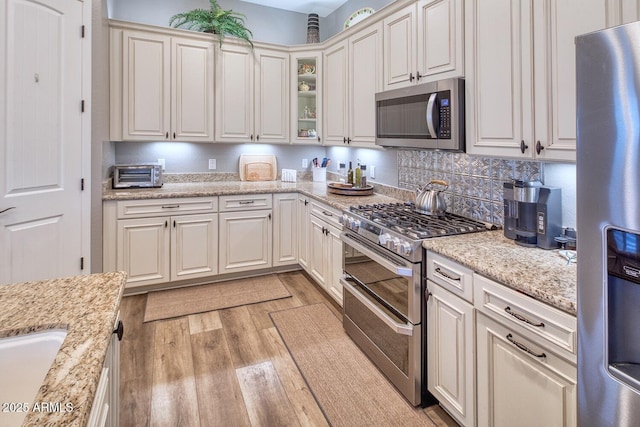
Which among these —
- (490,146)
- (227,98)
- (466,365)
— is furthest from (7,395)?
(227,98)

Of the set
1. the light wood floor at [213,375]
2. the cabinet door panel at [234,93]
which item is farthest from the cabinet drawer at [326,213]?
the cabinet door panel at [234,93]

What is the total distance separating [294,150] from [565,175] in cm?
317

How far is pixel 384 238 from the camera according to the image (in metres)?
2.05

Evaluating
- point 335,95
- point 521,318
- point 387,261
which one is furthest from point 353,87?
point 521,318

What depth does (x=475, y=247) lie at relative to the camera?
1.73 meters

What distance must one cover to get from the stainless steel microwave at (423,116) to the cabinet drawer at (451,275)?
68 cm

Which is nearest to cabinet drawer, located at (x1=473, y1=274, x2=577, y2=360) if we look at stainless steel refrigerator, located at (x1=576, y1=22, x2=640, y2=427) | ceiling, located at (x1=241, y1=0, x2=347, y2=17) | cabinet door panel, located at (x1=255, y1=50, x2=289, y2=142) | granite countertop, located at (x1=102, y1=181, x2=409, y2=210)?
stainless steel refrigerator, located at (x1=576, y1=22, x2=640, y2=427)

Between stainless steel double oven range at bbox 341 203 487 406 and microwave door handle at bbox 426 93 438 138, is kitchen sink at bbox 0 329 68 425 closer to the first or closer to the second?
stainless steel double oven range at bbox 341 203 487 406

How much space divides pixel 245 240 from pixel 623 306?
322cm

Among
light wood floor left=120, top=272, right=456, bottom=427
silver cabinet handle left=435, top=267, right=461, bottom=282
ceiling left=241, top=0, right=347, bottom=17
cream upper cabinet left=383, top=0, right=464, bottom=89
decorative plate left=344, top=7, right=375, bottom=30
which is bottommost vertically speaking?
light wood floor left=120, top=272, right=456, bottom=427

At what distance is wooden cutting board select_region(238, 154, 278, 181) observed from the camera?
4.26 metres

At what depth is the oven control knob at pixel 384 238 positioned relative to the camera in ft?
6.63

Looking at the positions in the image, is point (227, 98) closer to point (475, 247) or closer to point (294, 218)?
point (294, 218)

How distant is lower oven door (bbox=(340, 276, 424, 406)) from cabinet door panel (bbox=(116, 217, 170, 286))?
5.91 ft
